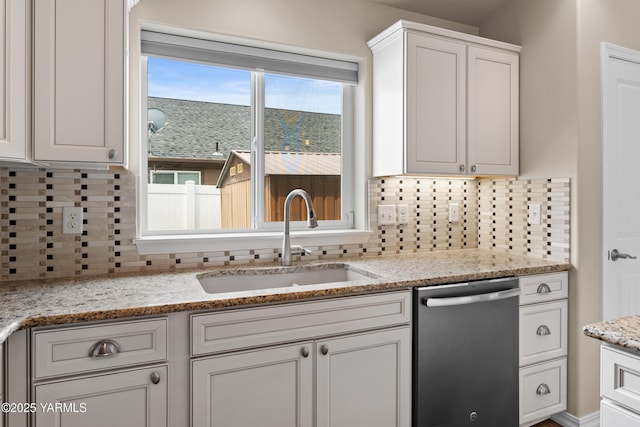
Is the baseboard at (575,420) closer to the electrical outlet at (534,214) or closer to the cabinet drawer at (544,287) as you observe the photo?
the cabinet drawer at (544,287)

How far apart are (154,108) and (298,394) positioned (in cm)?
154

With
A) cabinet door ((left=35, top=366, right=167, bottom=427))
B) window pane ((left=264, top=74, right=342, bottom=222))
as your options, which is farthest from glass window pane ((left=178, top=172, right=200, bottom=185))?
cabinet door ((left=35, top=366, right=167, bottom=427))

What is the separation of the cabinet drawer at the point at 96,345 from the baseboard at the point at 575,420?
2.12m

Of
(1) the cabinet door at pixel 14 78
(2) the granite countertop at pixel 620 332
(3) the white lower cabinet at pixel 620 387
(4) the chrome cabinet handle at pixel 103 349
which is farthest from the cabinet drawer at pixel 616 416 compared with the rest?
(1) the cabinet door at pixel 14 78

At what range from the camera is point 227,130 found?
2273 millimetres

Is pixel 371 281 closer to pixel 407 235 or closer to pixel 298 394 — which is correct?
pixel 298 394

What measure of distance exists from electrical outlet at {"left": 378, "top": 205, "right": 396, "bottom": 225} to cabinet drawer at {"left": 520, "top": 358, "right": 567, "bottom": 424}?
3.46 ft

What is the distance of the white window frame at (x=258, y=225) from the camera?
2035 millimetres

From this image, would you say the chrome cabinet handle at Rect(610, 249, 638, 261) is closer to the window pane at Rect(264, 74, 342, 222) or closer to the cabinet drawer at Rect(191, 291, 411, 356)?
the cabinet drawer at Rect(191, 291, 411, 356)

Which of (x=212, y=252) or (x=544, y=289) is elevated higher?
(x=212, y=252)

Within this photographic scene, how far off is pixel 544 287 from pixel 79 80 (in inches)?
91.7

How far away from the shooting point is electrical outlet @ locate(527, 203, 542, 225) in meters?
2.40

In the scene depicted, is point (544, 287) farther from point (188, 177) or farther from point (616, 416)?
point (188, 177)

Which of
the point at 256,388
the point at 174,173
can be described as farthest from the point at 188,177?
the point at 256,388
